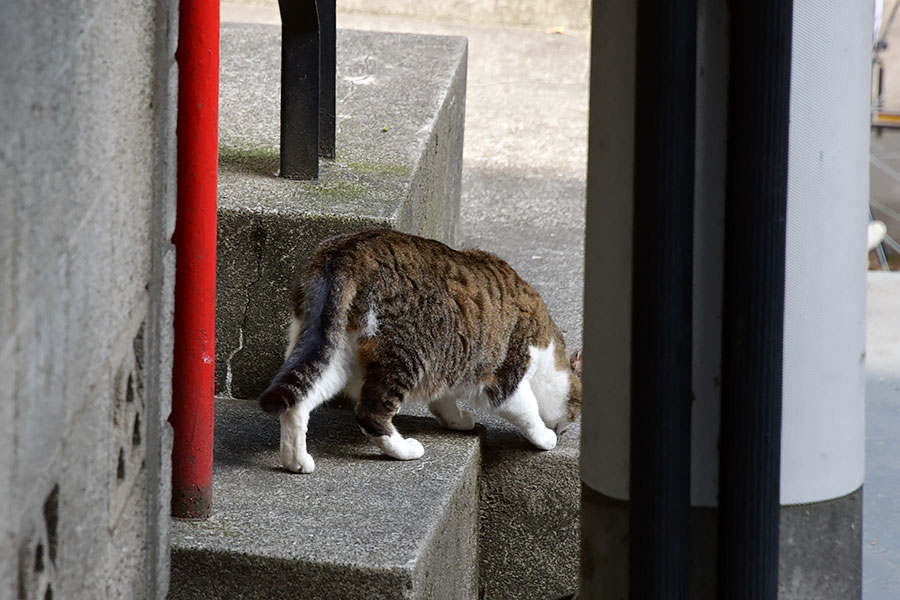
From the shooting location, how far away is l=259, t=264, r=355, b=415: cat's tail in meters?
2.81

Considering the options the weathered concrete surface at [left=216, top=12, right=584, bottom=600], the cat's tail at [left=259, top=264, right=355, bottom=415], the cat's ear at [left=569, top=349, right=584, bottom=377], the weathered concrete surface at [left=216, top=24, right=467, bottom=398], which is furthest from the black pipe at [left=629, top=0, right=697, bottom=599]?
the cat's ear at [left=569, top=349, right=584, bottom=377]

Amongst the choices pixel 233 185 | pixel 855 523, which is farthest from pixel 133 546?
pixel 233 185

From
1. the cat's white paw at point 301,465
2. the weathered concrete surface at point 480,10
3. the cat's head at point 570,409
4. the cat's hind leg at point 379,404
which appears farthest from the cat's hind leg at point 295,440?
the weathered concrete surface at point 480,10

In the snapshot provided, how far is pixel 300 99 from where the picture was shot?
3.61m

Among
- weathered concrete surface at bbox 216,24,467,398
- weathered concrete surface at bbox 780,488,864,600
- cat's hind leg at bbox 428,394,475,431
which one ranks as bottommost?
cat's hind leg at bbox 428,394,475,431

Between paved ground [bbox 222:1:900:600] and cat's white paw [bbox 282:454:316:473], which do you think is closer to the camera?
cat's white paw [bbox 282:454:316:473]

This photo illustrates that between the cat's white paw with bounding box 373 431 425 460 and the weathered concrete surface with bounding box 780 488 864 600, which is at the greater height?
the weathered concrete surface with bounding box 780 488 864 600

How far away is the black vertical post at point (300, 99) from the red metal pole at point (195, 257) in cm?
108

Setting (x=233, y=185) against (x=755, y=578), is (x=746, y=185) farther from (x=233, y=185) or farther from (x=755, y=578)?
(x=233, y=185)

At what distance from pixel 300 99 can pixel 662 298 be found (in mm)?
2071

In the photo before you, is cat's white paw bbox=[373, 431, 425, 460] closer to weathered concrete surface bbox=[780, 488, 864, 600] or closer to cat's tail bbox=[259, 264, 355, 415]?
cat's tail bbox=[259, 264, 355, 415]

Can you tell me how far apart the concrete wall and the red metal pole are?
244mm

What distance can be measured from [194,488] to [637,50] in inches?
57.4

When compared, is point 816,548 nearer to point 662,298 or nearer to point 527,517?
point 662,298
